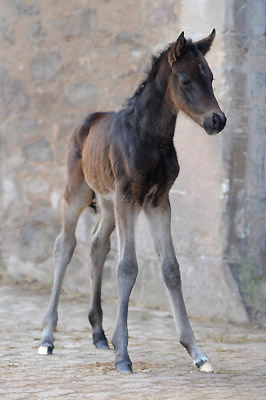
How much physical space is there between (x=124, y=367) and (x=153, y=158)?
4.38 feet

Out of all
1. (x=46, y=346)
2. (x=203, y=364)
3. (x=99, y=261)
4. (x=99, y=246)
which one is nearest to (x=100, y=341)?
(x=46, y=346)

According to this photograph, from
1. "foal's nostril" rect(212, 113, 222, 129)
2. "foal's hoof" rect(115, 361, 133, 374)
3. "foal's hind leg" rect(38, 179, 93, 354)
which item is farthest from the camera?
"foal's hind leg" rect(38, 179, 93, 354)

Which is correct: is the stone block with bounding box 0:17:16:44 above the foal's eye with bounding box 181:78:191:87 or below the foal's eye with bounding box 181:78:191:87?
above

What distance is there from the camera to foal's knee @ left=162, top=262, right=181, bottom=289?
4992 millimetres

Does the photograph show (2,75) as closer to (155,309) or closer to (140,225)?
(140,225)

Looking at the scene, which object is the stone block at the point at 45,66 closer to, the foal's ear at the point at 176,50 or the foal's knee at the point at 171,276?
the foal's ear at the point at 176,50

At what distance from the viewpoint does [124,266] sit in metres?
4.86

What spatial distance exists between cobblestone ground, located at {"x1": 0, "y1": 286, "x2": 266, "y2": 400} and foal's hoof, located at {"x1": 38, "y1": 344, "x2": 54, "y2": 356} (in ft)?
0.20

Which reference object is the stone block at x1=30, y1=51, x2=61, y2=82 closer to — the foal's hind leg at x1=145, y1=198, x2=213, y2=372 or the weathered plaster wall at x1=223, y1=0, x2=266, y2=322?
the weathered plaster wall at x1=223, y1=0, x2=266, y2=322

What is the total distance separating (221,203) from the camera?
6812 millimetres

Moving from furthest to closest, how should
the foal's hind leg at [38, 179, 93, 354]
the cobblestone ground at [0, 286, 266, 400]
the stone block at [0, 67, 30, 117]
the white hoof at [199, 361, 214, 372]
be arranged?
1. the stone block at [0, 67, 30, 117]
2. the foal's hind leg at [38, 179, 93, 354]
3. the white hoof at [199, 361, 214, 372]
4. the cobblestone ground at [0, 286, 266, 400]

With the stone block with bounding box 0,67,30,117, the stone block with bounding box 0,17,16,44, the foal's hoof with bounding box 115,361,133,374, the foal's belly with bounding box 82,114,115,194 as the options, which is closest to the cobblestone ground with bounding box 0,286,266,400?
the foal's hoof with bounding box 115,361,133,374

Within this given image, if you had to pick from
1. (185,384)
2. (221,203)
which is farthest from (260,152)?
Result: (185,384)

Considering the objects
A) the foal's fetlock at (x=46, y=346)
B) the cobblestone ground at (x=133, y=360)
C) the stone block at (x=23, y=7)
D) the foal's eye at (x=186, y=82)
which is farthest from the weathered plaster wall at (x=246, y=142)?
the stone block at (x=23, y=7)
